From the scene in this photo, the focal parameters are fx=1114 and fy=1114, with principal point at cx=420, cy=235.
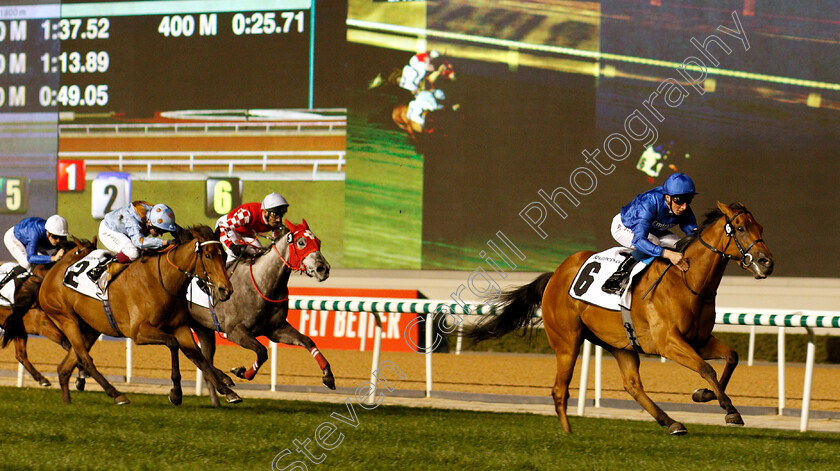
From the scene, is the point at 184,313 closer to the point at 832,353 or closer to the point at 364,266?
the point at 364,266

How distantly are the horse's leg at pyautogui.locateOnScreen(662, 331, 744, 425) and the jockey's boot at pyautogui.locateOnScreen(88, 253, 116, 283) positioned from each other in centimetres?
331

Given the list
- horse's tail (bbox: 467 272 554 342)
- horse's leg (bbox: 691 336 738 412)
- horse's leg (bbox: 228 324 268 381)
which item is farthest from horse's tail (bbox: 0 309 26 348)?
horse's leg (bbox: 691 336 738 412)

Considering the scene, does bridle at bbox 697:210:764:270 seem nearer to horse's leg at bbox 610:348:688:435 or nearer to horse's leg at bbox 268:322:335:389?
horse's leg at bbox 610:348:688:435

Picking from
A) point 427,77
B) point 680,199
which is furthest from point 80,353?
point 427,77

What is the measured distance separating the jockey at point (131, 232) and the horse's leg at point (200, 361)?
0.52m

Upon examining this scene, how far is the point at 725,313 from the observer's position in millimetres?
6652

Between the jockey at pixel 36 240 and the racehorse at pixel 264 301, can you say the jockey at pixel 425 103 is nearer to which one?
the jockey at pixel 36 240

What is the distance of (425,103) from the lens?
37.7 feet

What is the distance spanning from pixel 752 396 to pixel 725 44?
14.1ft

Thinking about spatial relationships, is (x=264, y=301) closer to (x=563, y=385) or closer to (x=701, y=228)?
(x=563, y=385)

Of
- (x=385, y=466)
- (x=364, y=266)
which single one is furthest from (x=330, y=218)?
(x=385, y=466)

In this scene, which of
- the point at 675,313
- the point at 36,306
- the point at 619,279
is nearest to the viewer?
the point at 675,313

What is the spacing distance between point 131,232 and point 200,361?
1051mm

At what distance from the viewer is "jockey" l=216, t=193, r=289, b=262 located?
6668mm
